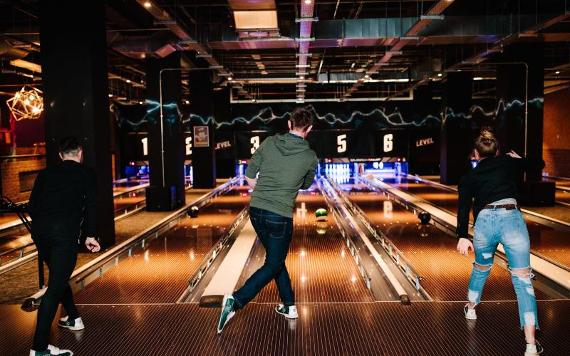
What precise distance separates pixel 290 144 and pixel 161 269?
3.24m

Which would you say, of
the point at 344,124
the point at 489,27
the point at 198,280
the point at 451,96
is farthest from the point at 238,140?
the point at 198,280

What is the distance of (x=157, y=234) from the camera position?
355 inches

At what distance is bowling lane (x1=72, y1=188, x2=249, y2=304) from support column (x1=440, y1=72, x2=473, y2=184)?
1031cm

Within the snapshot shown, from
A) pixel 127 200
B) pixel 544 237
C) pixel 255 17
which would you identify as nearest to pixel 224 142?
pixel 127 200

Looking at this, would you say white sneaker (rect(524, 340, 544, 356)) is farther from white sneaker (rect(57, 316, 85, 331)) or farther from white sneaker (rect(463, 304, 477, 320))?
white sneaker (rect(57, 316, 85, 331))

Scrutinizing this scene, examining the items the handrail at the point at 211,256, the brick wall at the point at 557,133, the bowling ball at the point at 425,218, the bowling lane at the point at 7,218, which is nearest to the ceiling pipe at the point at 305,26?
the handrail at the point at 211,256

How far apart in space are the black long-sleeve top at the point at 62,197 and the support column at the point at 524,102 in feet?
34.7

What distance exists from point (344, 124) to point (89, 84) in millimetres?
17060

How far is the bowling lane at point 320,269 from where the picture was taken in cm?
513

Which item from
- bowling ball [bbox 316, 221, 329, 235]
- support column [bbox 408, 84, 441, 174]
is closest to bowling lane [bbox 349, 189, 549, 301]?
bowling ball [bbox 316, 221, 329, 235]

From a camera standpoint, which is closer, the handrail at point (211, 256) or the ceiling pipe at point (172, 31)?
the handrail at point (211, 256)

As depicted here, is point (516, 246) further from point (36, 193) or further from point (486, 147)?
point (36, 193)

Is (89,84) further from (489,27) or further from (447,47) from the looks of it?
(447,47)

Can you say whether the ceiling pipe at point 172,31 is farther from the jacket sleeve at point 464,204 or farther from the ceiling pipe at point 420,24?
the jacket sleeve at point 464,204
